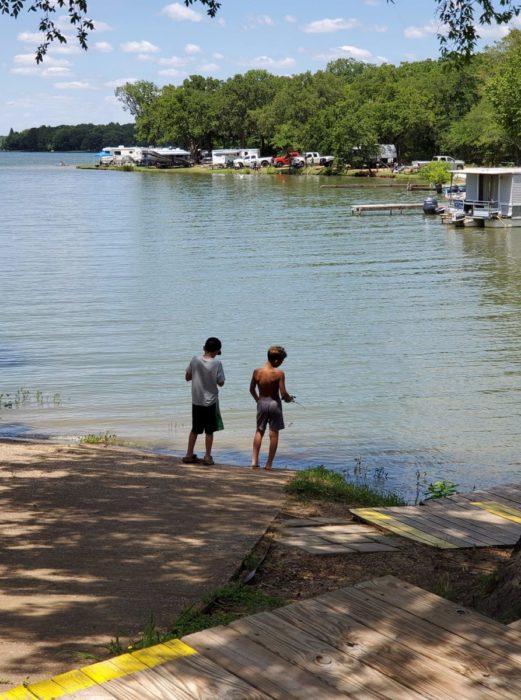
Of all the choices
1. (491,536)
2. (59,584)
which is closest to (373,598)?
(59,584)

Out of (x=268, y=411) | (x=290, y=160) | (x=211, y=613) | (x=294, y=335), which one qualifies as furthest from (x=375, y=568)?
(x=290, y=160)

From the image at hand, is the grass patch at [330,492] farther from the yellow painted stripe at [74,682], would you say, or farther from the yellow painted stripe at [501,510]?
the yellow painted stripe at [74,682]

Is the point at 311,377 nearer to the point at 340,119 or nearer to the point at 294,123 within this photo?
the point at 340,119

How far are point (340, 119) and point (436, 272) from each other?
86.8 metres

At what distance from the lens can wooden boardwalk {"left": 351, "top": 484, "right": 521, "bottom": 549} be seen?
782cm

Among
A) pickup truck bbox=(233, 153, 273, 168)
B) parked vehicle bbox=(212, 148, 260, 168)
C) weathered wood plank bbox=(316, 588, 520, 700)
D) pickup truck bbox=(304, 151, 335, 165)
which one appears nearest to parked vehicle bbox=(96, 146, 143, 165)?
parked vehicle bbox=(212, 148, 260, 168)

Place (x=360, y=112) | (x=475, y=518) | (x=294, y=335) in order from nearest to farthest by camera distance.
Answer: (x=475, y=518)
(x=294, y=335)
(x=360, y=112)

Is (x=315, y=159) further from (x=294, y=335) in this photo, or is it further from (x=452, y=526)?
(x=452, y=526)

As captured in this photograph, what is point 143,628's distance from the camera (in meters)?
5.30

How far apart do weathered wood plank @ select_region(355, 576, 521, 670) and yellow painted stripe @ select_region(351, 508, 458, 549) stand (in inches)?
128

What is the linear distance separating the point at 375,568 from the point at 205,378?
14.6ft

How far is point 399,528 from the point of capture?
26.3 feet

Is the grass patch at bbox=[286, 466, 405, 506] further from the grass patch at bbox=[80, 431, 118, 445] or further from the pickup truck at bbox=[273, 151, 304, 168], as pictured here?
the pickup truck at bbox=[273, 151, 304, 168]

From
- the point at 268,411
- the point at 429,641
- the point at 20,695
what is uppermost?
the point at 429,641
